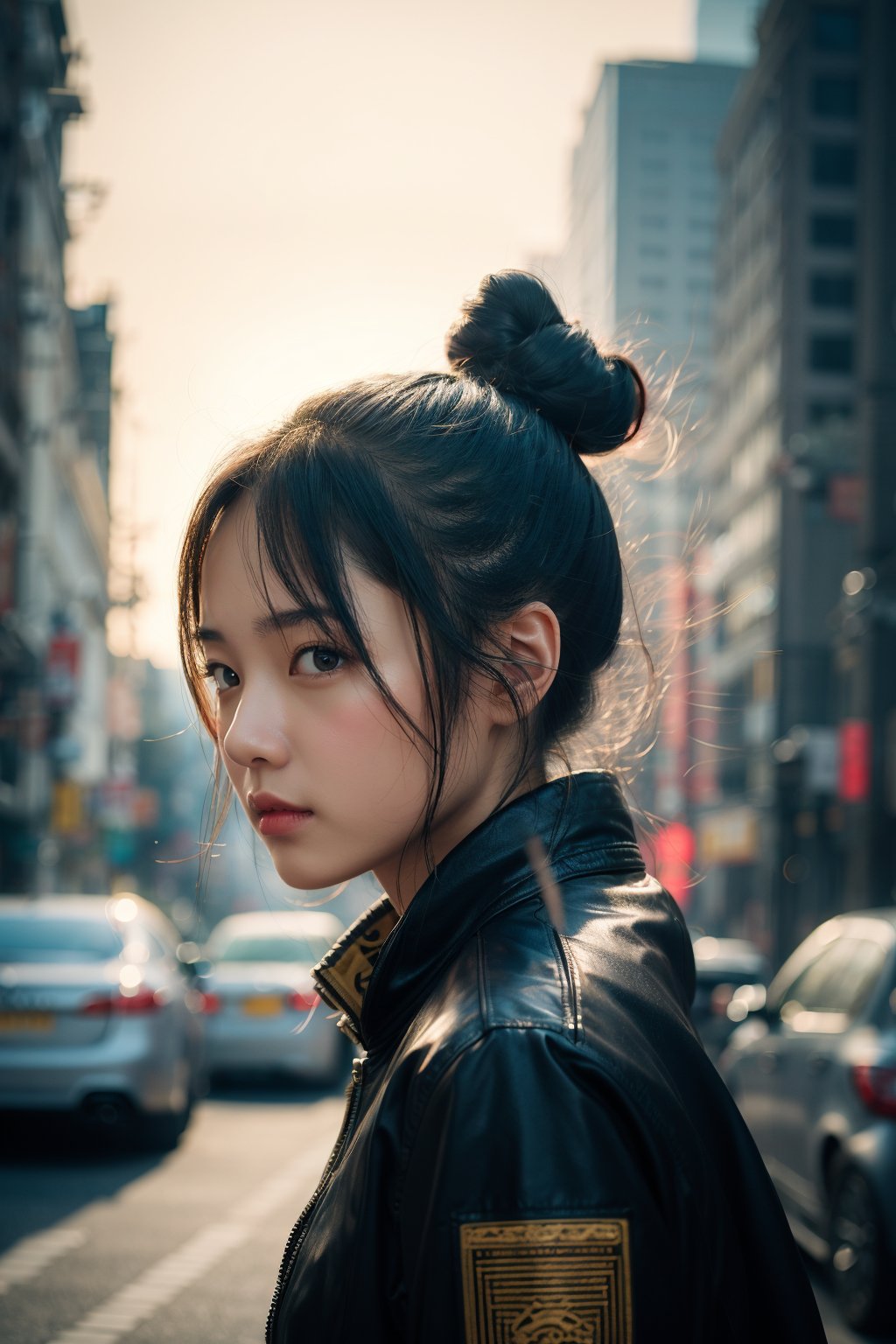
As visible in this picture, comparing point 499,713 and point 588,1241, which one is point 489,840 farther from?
point 588,1241

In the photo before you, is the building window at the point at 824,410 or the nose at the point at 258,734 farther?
the building window at the point at 824,410

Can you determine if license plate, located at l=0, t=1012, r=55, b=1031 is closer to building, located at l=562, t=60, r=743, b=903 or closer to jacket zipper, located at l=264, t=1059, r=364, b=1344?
jacket zipper, located at l=264, t=1059, r=364, b=1344

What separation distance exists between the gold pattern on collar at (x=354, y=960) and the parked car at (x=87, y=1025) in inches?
310

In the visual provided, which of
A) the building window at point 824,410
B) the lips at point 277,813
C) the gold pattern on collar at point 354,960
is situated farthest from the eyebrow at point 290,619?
the building window at point 824,410

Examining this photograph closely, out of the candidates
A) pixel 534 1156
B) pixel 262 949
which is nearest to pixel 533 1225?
pixel 534 1156

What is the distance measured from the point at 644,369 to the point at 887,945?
449 centimetres

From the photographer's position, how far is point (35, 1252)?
6.56m

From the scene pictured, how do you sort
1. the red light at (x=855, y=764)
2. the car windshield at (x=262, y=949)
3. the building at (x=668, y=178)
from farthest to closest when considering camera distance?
the building at (x=668, y=178), the red light at (x=855, y=764), the car windshield at (x=262, y=949)

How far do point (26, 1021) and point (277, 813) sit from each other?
8296 mm

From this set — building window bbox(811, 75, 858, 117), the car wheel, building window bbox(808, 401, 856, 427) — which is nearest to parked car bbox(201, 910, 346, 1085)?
the car wheel

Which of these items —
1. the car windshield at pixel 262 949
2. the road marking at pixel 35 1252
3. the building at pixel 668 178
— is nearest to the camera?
the road marking at pixel 35 1252

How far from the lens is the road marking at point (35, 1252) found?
6098mm

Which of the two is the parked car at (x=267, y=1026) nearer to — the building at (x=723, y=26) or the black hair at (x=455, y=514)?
the black hair at (x=455, y=514)

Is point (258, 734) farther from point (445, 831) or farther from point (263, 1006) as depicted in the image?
point (263, 1006)
